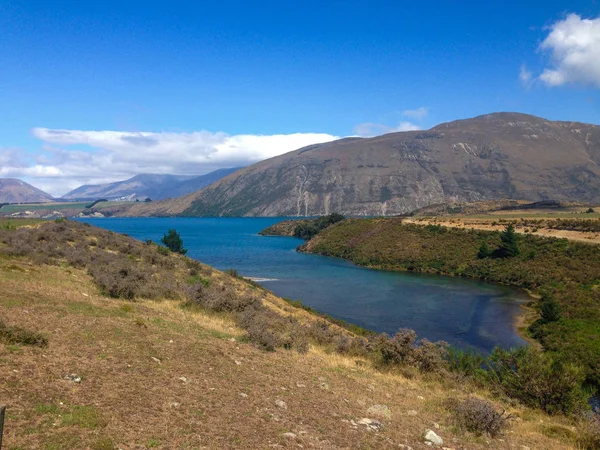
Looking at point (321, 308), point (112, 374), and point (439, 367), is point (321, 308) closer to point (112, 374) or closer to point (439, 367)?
point (439, 367)

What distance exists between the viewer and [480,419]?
11.7 m

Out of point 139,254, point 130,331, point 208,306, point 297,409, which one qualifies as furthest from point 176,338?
point 139,254

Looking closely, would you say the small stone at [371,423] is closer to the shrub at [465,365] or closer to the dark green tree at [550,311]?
the shrub at [465,365]

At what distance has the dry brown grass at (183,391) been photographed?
26.0 feet

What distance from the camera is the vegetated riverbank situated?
3766 centimetres

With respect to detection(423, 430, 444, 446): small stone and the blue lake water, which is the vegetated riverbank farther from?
detection(423, 430, 444, 446): small stone

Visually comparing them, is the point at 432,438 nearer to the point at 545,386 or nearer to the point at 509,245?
the point at 545,386

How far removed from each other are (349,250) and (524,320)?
199 ft

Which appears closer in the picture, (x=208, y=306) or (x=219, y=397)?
(x=219, y=397)

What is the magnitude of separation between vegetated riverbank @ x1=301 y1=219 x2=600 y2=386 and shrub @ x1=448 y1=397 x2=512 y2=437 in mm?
22876

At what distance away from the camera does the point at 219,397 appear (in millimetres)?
10383

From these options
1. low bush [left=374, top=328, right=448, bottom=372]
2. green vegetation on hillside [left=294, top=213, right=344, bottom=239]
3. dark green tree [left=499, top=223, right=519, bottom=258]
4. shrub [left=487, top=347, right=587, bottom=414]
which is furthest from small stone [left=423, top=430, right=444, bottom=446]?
green vegetation on hillside [left=294, top=213, right=344, bottom=239]

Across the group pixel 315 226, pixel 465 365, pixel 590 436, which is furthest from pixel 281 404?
pixel 315 226

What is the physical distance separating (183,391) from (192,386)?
0.49m
